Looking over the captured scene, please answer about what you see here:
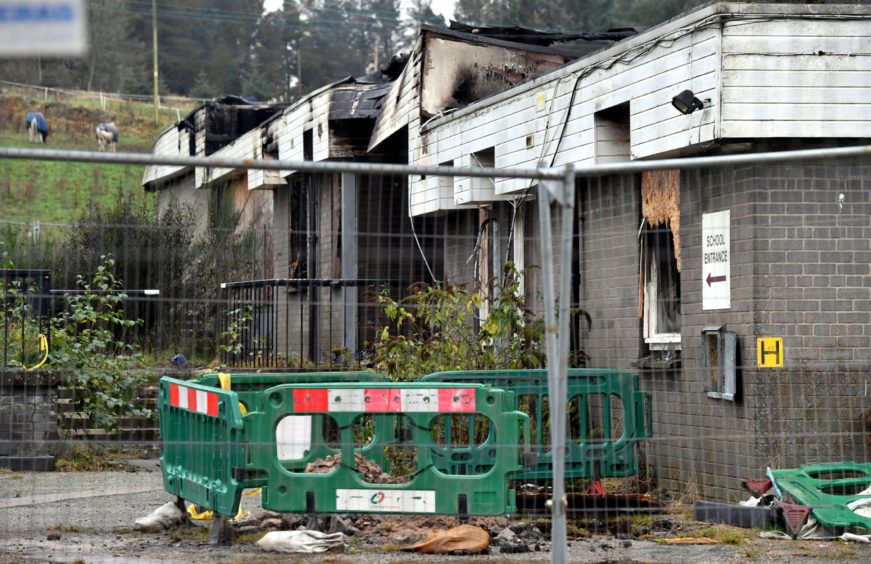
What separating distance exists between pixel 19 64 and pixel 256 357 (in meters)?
69.5

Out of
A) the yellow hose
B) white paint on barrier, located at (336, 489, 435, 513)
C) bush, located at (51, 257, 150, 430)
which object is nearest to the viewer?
white paint on barrier, located at (336, 489, 435, 513)

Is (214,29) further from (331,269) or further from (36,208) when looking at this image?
(36,208)

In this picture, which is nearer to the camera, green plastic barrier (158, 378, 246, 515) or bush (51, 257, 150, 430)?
green plastic barrier (158, 378, 246, 515)

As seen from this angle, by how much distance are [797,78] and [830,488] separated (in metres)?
3.34

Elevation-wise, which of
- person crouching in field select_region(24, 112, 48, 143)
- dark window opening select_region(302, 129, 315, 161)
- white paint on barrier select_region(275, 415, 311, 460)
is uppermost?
person crouching in field select_region(24, 112, 48, 143)

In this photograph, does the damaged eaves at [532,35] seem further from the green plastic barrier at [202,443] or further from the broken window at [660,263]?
the green plastic barrier at [202,443]

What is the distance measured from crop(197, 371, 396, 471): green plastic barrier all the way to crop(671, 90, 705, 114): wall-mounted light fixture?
11.0 feet

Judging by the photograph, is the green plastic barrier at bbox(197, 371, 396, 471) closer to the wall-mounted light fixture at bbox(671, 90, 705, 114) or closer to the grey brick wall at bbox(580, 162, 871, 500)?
the grey brick wall at bbox(580, 162, 871, 500)

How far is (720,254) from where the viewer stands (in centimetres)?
1089

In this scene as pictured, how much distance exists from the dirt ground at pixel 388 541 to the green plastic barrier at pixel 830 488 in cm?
21

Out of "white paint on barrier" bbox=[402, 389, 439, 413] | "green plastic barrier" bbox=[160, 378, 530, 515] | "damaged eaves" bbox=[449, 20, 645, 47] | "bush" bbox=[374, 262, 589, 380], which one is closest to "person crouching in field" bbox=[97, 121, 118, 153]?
"damaged eaves" bbox=[449, 20, 645, 47]

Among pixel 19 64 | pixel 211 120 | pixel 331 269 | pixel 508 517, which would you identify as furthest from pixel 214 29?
pixel 508 517

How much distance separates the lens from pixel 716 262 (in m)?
11.0

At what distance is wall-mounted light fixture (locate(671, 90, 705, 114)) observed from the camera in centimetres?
1055
